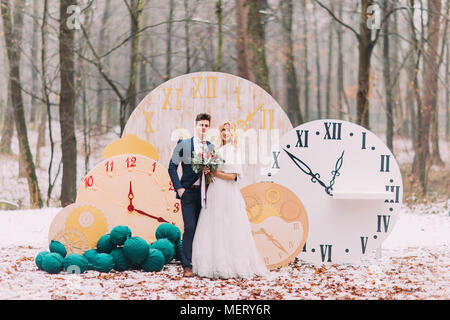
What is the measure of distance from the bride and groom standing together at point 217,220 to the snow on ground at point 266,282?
0.14 metres

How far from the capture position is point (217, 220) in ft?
15.8

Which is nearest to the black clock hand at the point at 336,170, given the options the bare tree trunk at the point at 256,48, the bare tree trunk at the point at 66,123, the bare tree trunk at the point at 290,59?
the bare tree trunk at the point at 256,48

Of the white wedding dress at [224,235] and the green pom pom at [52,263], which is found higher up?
the white wedding dress at [224,235]

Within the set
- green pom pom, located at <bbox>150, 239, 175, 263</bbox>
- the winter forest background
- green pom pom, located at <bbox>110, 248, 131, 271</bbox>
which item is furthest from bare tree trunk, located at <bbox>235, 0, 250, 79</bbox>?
green pom pom, located at <bbox>110, 248, 131, 271</bbox>

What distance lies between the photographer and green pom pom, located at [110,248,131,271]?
508cm

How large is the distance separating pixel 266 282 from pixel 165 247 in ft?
3.65

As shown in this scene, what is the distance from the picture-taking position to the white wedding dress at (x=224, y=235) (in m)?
4.82

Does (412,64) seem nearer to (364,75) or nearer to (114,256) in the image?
(364,75)

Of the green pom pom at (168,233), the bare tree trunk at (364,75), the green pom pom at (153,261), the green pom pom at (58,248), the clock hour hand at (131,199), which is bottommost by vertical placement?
the green pom pom at (153,261)

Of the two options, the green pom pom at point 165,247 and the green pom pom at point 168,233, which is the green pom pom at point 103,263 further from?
the green pom pom at point 168,233

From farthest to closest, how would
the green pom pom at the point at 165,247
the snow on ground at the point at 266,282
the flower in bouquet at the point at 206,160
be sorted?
the green pom pom at the point at 165,247 < the flower in bouquet at the point at 206,160 < the snow on ground at the point at 266,282

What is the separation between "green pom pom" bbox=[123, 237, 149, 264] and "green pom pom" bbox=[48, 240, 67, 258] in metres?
0.62

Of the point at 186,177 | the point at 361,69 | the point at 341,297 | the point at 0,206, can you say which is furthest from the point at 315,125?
the point at 0,206

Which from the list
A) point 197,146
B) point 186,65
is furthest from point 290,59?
point 197,146
